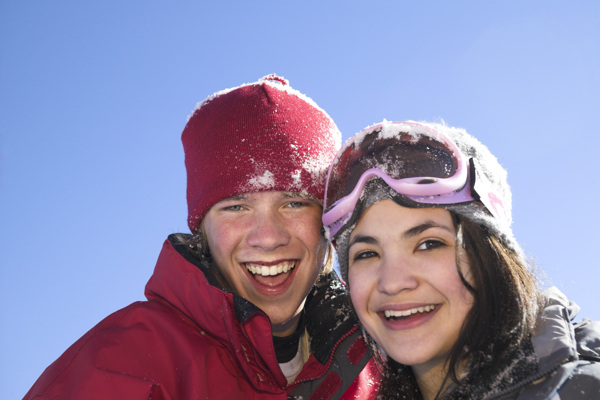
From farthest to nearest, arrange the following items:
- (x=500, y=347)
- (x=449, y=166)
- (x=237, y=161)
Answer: (x=237, y=161) < (x=449, y=166) < (x=500, y=347)

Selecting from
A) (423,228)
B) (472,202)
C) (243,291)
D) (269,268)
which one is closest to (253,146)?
(269,268)

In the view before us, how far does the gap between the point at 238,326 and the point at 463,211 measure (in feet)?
4.60

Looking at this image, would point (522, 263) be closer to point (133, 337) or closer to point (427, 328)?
point (427, 328)

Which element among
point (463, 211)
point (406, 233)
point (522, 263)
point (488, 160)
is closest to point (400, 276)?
point (406, 233)

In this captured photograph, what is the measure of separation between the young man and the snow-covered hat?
1.78ft

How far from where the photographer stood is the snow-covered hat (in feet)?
8.87

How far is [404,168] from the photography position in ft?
9.40

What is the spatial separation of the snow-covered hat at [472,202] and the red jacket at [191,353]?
61 cm

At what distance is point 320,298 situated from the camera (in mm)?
3787

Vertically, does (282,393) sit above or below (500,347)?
below

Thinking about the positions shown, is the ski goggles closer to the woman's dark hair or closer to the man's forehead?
the woman's dark hair

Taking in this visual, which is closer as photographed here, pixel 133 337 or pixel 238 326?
pixel 133 337

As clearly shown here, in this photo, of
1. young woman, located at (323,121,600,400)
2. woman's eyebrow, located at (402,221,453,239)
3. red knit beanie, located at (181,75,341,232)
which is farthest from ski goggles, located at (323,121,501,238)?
red knit beanie, located at (181,75,341,232)

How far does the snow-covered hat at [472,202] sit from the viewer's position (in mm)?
2705
